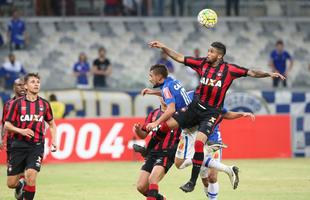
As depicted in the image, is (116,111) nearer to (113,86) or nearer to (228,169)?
(113,86)

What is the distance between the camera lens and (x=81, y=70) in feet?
86.6

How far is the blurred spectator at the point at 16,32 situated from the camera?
26828 mm

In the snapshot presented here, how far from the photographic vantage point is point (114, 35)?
29.5 meters

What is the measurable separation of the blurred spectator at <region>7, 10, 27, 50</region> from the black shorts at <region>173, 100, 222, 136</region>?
1431 centimetres

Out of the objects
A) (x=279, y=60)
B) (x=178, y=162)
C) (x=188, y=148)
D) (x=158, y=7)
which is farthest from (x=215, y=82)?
(x=158, y=7)

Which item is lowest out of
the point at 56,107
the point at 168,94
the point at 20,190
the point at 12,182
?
the point at 56,107

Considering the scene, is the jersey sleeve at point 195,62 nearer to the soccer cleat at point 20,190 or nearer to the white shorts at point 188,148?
the white shorts at point 188,148

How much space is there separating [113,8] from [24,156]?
53.7ft

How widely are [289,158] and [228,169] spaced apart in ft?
33.8

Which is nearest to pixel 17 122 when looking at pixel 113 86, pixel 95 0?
pixel 113 86

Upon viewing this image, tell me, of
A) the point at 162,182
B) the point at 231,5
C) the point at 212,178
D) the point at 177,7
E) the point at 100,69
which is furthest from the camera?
the point at 231,5

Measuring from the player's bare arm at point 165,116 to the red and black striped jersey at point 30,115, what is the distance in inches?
65.5

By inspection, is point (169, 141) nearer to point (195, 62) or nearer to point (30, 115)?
point (195, 62)

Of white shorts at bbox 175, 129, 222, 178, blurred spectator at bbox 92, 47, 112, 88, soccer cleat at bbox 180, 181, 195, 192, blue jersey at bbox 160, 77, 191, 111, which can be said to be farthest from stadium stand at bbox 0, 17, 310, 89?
soccer cleat at bbox 180, 181, 195, 192
